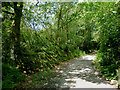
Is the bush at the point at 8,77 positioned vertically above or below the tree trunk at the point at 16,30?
below

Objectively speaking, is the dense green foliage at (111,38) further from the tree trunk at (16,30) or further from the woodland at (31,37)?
the tree trunk at (16,30)

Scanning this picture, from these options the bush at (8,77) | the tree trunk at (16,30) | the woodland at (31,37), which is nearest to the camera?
the bush at (8,77)

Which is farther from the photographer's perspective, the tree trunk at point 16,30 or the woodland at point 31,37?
the tree trunk at point 16,30

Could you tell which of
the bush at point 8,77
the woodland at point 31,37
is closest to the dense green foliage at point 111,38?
the woodland at point 31,37

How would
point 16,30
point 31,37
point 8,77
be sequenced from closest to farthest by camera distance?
point 8,77, point 16,30, point 31,37

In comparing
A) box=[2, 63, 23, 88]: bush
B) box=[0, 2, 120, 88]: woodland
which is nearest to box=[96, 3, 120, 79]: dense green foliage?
box=[0, 2, 120, 88]: woodland

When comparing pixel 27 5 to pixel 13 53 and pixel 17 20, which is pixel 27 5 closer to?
pixel 17 20

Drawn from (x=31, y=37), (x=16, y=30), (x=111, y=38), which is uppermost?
→ (x=16, y=30)

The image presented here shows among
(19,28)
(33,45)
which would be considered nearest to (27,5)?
(19,28)

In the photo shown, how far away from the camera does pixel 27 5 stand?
489 centimetres

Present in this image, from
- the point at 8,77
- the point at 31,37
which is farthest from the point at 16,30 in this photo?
the point at 8,77

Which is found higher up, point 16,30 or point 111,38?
point 16,30

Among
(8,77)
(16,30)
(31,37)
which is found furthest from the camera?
(31,37)

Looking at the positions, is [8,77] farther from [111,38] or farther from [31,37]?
[111,38]
